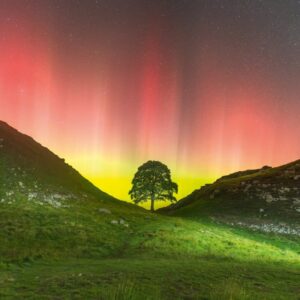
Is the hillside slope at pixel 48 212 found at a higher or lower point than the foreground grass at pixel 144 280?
higher

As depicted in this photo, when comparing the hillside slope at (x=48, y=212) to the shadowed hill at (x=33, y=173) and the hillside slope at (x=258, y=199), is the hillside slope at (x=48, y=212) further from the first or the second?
the hillside slope at (x=258, y=199)

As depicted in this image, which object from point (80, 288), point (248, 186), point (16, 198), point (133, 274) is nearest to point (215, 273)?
point (133, 274)

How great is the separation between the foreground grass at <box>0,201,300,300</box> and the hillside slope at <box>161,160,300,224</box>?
11.7 meters

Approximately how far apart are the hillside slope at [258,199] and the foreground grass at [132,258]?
38.5 feet

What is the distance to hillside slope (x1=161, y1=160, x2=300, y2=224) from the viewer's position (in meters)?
72.1

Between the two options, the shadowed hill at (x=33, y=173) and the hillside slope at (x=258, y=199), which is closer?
the shadowed hill at (x=33, y=173)

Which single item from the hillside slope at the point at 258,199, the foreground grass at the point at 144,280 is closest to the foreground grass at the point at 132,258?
the foreground grass at the point at 144,280

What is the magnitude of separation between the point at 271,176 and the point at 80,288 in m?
77.4

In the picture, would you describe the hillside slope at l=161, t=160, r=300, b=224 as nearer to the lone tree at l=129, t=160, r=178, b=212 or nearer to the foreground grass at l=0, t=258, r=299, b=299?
the lone tree at l=129, t=160, r=178, b=212

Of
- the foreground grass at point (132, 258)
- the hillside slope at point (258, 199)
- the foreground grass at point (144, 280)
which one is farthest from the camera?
the hillside slope at point (258, 199)

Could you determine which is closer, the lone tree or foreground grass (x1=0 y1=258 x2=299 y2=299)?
foreground grass (x1=0 y1=258 x2=299 y2=299)

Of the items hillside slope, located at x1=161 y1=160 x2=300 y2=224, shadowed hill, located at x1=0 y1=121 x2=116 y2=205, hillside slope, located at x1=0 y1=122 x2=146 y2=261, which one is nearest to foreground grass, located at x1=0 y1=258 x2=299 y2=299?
hillside slope, located at x1=0 y1=122 x2=146 y2=261

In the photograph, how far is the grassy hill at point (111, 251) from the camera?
2461 centimetres

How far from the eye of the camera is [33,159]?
7594 centimetres
